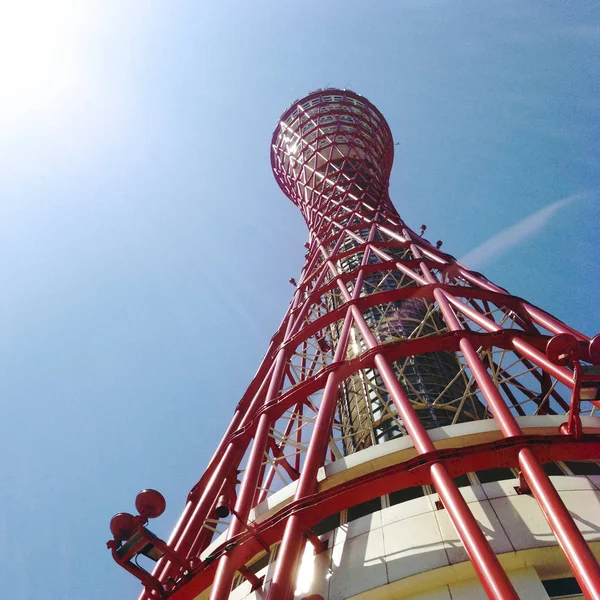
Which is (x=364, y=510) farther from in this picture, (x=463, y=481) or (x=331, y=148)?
(x=331, y=148)

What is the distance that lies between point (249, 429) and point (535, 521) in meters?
5.98

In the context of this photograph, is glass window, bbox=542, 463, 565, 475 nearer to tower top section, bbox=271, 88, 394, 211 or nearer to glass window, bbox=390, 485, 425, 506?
glass window, bbox=390, 485, 425, 506

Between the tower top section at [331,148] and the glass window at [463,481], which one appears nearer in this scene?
the glass window at [463,481]

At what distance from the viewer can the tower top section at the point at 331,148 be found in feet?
94.5

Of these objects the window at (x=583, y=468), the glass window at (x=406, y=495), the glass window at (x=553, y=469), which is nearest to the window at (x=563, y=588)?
the glass window at (x=553, y=469)

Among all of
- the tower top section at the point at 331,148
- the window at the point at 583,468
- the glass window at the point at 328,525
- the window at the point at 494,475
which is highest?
the tower top section at the point at 331,148

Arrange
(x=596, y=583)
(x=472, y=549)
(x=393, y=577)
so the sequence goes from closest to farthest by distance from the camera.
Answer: (x=596, y=583), (x=472, y=549), (x=393, y=577)

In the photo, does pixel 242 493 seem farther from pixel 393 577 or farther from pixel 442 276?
pixel 442 276

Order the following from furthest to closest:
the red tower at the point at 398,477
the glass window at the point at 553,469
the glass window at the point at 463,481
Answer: the glass window at the point at 463,481
the glass window at the point at 553,469
the red tower at the point at 398,477

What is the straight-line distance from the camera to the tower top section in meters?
28.8

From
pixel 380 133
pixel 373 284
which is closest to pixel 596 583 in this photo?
pixel 373 284

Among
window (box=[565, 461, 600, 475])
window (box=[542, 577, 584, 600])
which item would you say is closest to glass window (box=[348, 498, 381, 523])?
window (box=[542, 577, 584, 600])

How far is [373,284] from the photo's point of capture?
71.6 ft

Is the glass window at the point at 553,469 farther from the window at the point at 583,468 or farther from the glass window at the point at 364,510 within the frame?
the glass window at the point at 364,510
